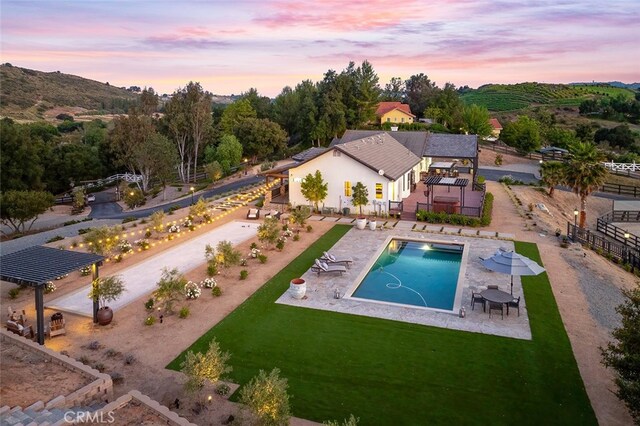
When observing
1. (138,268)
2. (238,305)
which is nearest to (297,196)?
(138,268)

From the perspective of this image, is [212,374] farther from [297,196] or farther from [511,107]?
[511,107]

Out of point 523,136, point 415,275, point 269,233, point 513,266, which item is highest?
point 523,136

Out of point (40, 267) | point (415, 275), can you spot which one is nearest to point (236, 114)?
point (415, 275)

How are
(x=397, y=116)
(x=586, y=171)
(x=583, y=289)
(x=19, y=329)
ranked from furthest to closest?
(x=397, y=116)
(x=586, y=171)
(x=583, y=289)
(x=19, y=329)

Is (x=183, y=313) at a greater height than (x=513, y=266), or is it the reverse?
(x=513, y=266)

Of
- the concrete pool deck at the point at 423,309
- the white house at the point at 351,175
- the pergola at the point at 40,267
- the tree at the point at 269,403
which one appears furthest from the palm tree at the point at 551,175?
the pergola at the point at 40,267

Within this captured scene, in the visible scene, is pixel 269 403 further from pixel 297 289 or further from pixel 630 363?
pixel 297 289

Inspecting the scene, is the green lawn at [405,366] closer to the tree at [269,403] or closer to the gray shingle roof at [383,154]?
the tree at [269,403]
